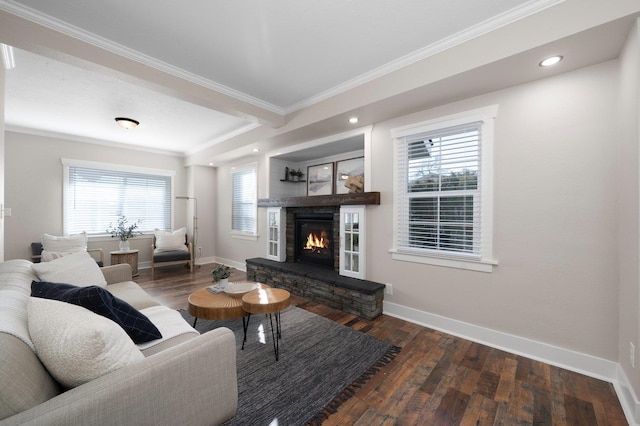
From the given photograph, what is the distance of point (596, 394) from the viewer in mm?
1814

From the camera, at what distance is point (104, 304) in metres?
1.37

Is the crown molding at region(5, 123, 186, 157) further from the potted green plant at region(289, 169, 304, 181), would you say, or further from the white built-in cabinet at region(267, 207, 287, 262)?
the white built-in cabinet at region(267, 207, 287, 262)

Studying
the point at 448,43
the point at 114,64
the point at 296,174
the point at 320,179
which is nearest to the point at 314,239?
the point at 320,179

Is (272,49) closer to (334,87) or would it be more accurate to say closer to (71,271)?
(334,87)

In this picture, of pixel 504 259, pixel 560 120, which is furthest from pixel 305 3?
pixel 504 259

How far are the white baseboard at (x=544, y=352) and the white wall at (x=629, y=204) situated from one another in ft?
0.35

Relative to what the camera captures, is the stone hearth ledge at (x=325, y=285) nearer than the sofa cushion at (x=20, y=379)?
No

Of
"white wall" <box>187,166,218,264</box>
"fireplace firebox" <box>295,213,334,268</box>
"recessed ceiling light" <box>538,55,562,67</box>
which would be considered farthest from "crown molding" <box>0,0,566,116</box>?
"white wall" <box>187,166,218,264</box>

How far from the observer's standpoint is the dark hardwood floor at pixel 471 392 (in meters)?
1.60

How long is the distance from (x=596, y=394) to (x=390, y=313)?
5.62ft

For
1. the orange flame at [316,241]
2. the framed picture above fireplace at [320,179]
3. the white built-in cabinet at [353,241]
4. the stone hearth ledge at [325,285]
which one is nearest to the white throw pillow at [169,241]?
the stone hearth ledge at [325,285]

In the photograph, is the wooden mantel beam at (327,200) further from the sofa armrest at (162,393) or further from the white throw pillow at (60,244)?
the white throw pillow at (60,244)

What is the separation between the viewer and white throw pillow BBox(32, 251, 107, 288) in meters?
2.06

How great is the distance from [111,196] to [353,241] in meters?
5.18
